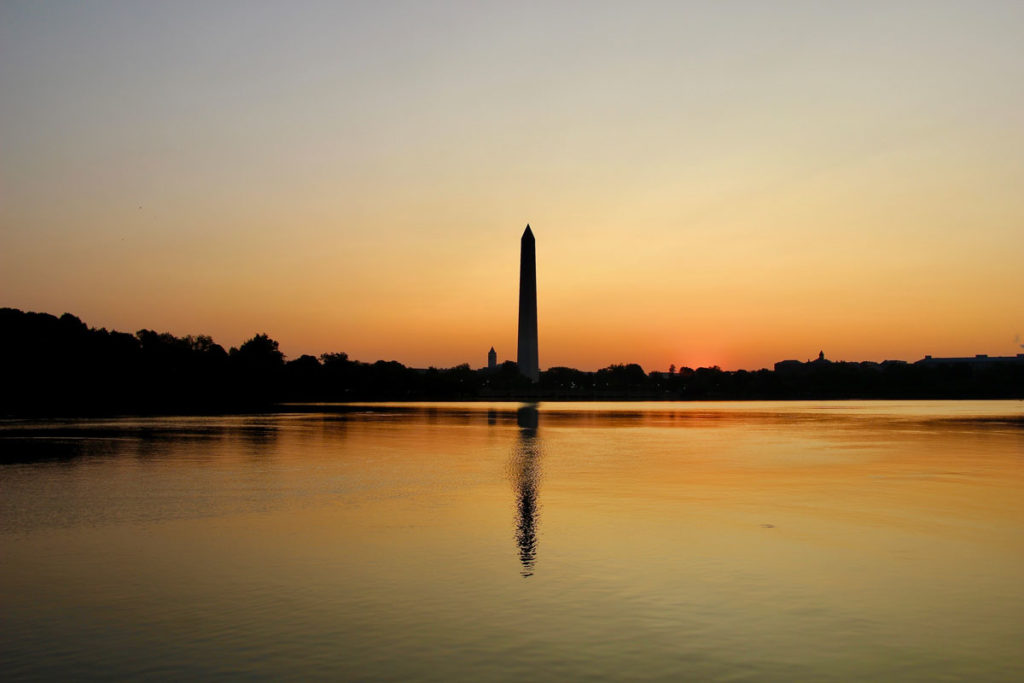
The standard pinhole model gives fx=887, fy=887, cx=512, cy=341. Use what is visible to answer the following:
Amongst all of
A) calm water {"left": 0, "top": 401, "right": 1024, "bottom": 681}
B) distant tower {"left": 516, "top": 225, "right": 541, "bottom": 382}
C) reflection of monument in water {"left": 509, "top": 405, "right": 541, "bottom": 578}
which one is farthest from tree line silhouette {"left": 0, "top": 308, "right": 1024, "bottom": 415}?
calm water {"left": 0, "top": 401, "right": 1024, "bottom": 681}

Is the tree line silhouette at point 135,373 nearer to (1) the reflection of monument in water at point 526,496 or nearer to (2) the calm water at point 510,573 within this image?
(1) the reflection of monument in water at point 526,496

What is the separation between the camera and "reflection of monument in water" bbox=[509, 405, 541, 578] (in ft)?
55.9

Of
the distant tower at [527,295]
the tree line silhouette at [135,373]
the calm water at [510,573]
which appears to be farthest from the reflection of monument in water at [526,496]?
the distant tower at [527,295]

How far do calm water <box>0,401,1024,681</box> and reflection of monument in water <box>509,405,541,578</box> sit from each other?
12 cm

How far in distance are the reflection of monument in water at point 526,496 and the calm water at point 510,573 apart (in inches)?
4.7

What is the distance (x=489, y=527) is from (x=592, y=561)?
440 cm

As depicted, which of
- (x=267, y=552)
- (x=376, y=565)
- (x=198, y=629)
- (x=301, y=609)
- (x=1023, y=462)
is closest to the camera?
(x=198, y=629)

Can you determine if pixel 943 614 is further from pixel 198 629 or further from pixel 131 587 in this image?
pixel 131 587

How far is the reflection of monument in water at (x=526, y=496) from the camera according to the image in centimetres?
1705

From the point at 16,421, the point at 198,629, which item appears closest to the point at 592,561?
the point at 198,629

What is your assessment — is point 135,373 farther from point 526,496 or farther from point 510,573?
point 510,573

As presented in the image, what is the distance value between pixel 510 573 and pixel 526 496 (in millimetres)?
10167

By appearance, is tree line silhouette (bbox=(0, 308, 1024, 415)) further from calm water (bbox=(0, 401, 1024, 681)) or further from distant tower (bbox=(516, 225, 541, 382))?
calm water (bbox=(0, 401, 1024, 681))

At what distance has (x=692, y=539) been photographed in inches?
733
